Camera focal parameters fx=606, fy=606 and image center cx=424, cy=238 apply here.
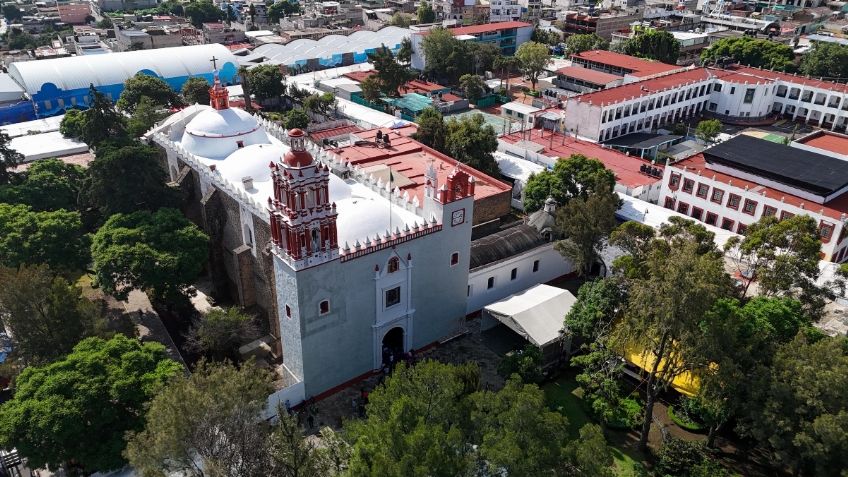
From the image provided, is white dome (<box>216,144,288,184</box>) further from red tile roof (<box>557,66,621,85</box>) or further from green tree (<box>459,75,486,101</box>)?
red tile roof (<box>557,66,621,85</box>)

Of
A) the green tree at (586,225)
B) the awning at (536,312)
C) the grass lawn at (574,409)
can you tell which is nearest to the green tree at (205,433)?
the grass lawn at (574,409)

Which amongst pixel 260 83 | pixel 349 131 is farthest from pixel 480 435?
pixel 260 83

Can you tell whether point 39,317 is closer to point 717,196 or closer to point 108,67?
point 717,196

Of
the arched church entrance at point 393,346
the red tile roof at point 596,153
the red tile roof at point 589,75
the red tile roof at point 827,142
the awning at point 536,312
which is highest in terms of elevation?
the red tile roof at point 589,75

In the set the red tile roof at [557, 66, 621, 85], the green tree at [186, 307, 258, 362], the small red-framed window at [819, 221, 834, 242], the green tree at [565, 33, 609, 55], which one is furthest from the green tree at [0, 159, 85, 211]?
the green tree at [565, 33, 609, 55]

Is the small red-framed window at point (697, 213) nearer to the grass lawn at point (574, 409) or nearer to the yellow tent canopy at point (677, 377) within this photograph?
the yellow tent canopy at point (677, 377)

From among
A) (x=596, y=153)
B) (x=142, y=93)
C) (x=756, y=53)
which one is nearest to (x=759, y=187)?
(x=596, y=153)

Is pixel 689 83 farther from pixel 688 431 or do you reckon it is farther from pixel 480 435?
pixel 480 435
